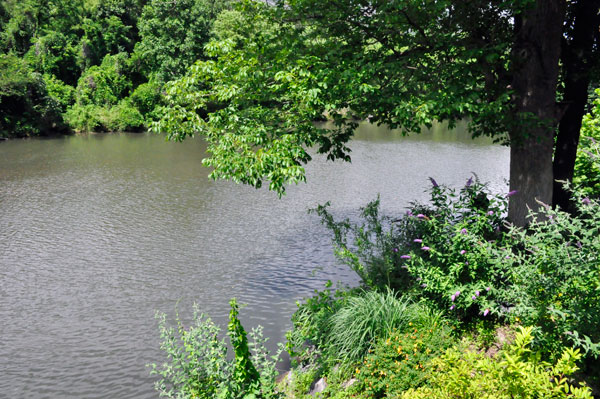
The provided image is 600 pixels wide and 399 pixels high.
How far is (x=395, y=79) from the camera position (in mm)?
7320

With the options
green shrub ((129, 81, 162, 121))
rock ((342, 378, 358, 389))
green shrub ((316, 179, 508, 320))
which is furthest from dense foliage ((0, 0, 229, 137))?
rock ((342, 378, 358, 389))

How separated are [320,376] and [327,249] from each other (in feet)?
21.0

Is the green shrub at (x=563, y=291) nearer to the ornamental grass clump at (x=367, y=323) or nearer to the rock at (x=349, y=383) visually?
the ornamental grass clump at (x=367, y=323)

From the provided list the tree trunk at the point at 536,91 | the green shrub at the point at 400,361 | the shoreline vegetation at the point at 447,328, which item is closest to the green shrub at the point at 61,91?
the shoreline vegetation at the point at 447,328

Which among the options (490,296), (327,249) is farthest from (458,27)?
(327,249)

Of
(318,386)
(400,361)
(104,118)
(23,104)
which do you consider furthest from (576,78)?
(104,118)

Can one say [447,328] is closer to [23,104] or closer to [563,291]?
[563,291]

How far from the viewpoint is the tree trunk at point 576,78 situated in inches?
320

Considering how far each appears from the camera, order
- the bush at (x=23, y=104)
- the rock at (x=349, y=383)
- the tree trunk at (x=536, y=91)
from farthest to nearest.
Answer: the bush at (x=23, y=104) → the tree trunk at (x=536, y=91) → the rock at (x=349, y=383)

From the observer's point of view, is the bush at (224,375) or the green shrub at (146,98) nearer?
the bush at (224,375)

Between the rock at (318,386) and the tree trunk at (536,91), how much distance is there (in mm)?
3603

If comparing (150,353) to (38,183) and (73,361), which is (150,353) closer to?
(73,361)

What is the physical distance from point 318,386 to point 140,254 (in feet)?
25.8

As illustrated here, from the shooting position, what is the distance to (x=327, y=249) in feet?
40.9
